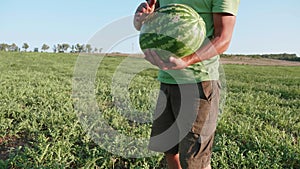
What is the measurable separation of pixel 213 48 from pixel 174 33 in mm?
278

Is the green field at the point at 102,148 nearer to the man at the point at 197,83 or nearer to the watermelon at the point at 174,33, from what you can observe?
the man at the point at 197,83

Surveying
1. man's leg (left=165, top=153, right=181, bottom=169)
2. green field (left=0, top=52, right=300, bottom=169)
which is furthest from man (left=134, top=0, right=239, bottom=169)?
green field (left=0, top=52, right=300, bottom=169)

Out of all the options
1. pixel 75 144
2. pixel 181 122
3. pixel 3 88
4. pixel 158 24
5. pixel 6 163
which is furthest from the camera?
pixel 3 88

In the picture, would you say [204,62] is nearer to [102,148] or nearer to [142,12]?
[142,12]

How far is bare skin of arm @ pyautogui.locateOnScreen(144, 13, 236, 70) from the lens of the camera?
1.68 meters

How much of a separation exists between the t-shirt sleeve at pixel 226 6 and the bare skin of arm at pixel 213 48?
26mm

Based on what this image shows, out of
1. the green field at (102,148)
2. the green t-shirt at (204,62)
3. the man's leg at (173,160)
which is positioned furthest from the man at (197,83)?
the green field at (102,148)

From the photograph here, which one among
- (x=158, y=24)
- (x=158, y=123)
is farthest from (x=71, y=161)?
(x=158, y=24)

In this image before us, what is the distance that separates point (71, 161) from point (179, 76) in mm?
1835

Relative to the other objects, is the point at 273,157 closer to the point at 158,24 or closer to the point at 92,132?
the point at 92,132

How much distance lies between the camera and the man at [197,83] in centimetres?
176

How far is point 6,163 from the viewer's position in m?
3.27

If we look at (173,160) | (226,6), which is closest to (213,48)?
(226,6)

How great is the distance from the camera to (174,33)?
1.62 meters
